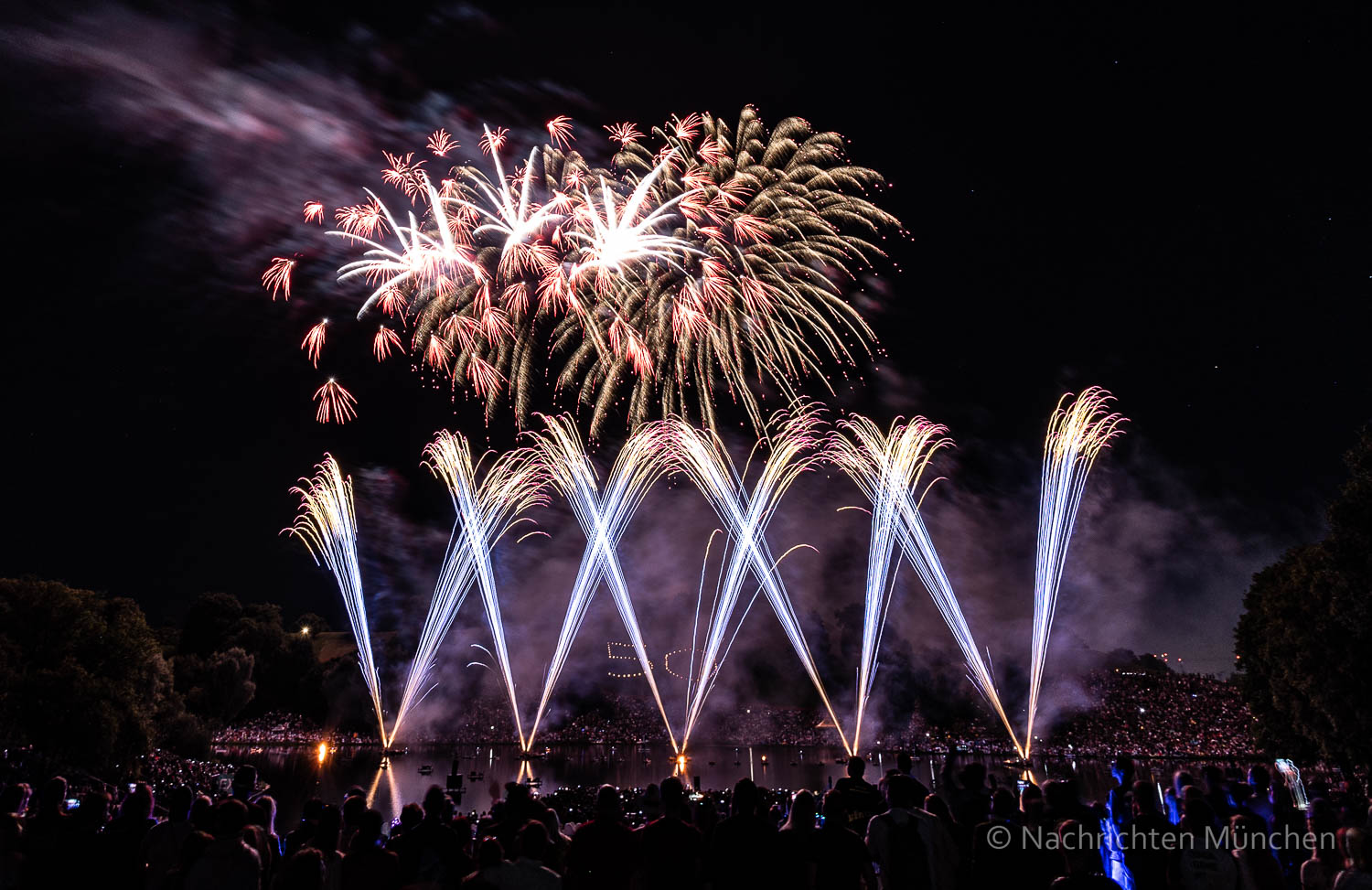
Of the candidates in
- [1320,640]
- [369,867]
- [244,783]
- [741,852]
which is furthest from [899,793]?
[1320,640]

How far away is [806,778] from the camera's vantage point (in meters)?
68.5

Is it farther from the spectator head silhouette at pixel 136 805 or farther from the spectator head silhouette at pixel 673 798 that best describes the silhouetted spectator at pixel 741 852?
the spectator head silhouette at pixel 136 805

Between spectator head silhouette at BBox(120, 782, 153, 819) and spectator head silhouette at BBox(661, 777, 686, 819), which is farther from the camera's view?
spectator head silhouette at BBox(661, 777, 686, 819)

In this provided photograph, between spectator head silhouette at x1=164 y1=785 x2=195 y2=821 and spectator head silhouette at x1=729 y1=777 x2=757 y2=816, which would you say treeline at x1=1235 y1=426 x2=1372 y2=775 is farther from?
spectator head silhouette at x1=164 y1=785 x2=195 y2=821

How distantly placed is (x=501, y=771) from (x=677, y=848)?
71.4 metres

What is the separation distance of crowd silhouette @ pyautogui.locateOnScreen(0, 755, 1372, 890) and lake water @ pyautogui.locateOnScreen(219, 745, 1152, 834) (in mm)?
31127

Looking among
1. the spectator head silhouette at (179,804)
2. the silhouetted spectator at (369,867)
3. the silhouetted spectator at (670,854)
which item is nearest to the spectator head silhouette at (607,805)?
the silhouetted spectator at (670,854)

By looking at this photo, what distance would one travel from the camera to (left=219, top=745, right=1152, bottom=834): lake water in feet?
165

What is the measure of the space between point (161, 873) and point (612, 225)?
2262 centimetres

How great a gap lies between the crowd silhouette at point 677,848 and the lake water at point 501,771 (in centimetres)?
3113

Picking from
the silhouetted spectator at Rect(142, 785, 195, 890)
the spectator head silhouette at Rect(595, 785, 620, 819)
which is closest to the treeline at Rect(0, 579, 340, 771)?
the silhouetted spectator at Rect(142, 785, 195, 890)

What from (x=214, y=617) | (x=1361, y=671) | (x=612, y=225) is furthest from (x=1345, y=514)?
(x=214, y=617)

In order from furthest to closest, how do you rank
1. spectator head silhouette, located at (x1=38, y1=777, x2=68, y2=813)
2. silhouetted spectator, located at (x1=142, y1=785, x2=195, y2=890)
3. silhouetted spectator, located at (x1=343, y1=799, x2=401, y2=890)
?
spectator head silhouette, located at (x1=38, y1=777, x2=68, y2=813)
silhouetted spectator, located at (x1=142, y1=785, x2=195, y2=890)
silhouetted spectator, located at (x1=343, y1=799, x2=401, y2=890)

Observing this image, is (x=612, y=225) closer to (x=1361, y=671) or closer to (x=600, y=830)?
(x=600, y=830)
